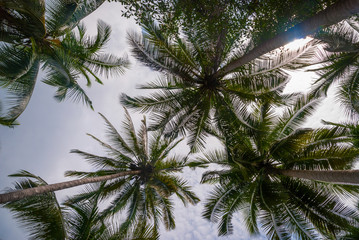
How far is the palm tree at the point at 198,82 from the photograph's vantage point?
8.33 m

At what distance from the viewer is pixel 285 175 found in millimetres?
8180

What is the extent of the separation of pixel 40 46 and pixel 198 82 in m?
6.12

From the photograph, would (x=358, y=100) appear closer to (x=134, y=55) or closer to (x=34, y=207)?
(x=134, y=55)

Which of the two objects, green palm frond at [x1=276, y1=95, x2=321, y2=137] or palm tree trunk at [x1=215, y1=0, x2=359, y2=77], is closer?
palm tree trunk at [x1=215, y1=0, x2=359, y2=77]

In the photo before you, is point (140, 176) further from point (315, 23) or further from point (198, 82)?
point (315, 23)

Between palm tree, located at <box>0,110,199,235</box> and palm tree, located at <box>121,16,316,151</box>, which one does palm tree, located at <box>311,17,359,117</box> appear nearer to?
palm tree, located at <box>121,16,316,151</box>

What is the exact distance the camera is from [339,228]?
704 cm

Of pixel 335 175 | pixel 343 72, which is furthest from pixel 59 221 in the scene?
pixel 343 72

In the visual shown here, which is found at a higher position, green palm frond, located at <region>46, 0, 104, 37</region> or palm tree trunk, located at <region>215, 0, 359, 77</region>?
green palm frond, located at <region>46, 0, 104, 37</region>

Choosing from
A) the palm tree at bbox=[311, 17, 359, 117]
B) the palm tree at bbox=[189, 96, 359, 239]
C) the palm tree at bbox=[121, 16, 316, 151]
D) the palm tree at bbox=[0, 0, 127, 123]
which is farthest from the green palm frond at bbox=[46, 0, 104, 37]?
the palm tree at bbox=[311, 17, 359, 117]

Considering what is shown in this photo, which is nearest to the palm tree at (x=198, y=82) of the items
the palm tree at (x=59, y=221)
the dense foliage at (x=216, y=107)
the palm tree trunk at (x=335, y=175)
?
the dense foliage at (x=216, y=107)

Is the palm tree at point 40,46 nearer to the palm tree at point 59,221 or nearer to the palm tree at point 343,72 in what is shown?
the palm tree at point 59,221

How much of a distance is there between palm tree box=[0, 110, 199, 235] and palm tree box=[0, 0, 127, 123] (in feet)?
9.42

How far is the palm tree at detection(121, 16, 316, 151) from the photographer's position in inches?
328
